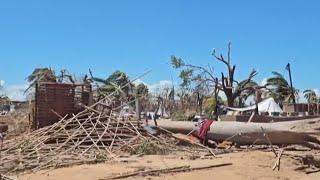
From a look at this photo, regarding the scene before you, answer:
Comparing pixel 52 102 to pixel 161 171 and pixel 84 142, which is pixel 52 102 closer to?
pixel 84 142

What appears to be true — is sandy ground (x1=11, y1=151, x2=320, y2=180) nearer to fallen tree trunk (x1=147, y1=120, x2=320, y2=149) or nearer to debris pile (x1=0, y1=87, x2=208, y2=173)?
debris pile (x1=0, y1=87, x2=208, y2=173)

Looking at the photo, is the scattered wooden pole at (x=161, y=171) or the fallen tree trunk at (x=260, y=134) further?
the fallen tree trunk at (x=260, y=134)

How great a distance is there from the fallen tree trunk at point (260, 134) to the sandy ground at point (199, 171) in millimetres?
1301

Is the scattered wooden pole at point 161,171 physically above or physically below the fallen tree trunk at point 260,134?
below

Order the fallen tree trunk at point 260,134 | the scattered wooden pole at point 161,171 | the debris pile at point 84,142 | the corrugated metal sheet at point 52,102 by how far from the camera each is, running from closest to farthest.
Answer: the scattered wooden pole at point 161,171 → the debris pile at point 84,142 → the fallen tree trunk at point 260,134 → the corrugated metal sheet at point 52,102

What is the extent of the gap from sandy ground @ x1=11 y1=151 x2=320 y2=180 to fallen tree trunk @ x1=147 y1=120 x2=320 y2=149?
130 centimetres

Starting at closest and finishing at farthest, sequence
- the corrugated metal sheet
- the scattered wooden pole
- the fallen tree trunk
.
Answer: the scattered wooden pole → the fallen tree trunk → the corrugated metal sheet

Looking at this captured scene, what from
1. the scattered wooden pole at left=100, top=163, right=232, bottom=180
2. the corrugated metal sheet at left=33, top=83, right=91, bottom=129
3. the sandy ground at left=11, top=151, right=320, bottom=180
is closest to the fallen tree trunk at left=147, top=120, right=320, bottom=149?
the sandy ground at left=11, top=151, right=320, bottom=180

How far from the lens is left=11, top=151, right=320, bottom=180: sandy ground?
11477mm

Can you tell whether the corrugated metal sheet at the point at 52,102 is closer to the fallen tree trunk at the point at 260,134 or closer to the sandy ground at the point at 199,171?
the sandy ground at the point at 199,171

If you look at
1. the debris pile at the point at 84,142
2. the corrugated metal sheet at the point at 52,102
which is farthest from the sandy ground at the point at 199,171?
the corrugated metal sheet at the point at 52,102

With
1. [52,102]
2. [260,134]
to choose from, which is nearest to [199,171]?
[260,134]

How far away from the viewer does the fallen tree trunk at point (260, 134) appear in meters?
15.7

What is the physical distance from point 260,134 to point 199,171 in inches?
191
